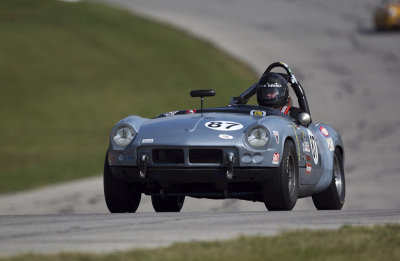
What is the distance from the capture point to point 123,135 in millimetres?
7117

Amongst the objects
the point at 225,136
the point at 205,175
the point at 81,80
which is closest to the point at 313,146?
the point at 225,136

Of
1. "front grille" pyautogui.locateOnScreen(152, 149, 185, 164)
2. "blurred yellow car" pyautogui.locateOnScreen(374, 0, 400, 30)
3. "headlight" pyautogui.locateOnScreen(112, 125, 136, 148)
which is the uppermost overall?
"headlight" pyautogui.locateOnScreen(112, 125, 136, 148)

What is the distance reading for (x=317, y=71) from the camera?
Result: 2706cm

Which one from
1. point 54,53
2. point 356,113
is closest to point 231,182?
point 356,113

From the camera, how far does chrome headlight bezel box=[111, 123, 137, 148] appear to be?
7.04 metres

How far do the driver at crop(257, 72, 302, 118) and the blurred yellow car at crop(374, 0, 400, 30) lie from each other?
23608 mm

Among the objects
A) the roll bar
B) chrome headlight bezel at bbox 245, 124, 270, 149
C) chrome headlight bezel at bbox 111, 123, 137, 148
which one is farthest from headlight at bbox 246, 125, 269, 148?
the roll bar

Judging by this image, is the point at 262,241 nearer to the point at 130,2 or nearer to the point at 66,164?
the point at 66,164

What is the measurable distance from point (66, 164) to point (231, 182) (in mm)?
13471

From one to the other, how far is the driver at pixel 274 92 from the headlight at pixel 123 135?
210 cm

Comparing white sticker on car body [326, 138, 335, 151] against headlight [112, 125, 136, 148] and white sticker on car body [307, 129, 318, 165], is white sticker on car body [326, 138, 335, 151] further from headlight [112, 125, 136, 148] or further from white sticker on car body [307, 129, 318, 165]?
headlight [112, 125, 136, 148]

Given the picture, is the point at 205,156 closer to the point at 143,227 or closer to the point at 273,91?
the point at 143,227

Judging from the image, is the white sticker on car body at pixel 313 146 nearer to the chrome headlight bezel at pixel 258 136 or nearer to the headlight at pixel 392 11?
the chrome headlight bezel at pixel 258 136

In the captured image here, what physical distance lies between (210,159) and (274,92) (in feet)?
6.99
